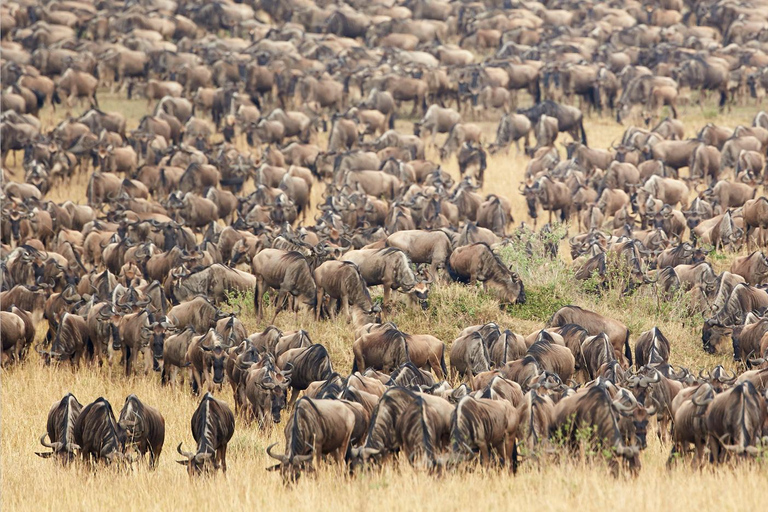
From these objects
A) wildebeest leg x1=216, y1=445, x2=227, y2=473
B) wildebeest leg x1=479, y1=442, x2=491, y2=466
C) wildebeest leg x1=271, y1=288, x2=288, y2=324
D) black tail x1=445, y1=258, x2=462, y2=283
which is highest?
wildebeest leg x1=479, y1=442, x2=491, y2=466

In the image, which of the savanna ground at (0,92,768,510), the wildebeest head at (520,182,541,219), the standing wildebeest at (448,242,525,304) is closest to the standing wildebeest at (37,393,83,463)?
the savanna ground at (0,92,768,510)

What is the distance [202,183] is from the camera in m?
26.0

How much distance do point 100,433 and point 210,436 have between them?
1.15m

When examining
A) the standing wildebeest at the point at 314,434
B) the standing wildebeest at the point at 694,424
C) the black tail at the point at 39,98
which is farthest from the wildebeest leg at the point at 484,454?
the black tail at the point at 39,98

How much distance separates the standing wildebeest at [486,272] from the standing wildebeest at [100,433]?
721 centimetres

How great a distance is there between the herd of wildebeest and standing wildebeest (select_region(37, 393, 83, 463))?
39 mm

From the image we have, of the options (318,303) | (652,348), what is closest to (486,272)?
(318,303)

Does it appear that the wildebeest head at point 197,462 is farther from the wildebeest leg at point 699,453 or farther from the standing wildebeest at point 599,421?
the wildebeest leg at point 699,453

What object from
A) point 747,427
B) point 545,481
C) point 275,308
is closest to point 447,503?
point 545,481

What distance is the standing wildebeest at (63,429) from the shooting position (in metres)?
11.3

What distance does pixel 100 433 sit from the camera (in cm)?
1113

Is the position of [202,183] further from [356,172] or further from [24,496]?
[24,496]

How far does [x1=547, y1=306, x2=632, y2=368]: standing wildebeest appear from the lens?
1497 cm

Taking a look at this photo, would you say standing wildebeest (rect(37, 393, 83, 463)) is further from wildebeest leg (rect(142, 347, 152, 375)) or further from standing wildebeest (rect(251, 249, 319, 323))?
standing wildebeest (rect(251, 249, 319, 323))
